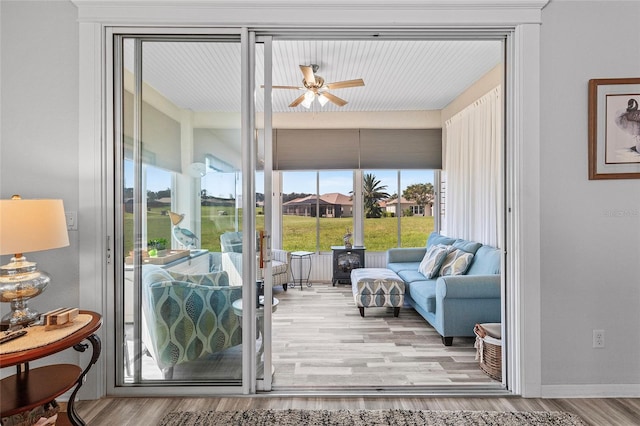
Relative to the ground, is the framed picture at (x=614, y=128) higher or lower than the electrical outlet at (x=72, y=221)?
higher

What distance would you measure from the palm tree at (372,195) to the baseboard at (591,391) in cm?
408

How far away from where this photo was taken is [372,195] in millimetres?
6109

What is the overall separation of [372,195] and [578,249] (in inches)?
157

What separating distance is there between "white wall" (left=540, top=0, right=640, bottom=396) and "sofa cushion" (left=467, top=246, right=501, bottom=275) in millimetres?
1076

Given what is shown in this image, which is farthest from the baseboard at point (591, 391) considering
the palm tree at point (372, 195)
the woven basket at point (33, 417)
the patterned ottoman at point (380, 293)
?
the palm tree at point (372, 195)

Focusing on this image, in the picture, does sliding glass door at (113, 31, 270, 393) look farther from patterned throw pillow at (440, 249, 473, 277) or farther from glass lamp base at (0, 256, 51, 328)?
patterned throw pillow at (440, 249, 473, 277)

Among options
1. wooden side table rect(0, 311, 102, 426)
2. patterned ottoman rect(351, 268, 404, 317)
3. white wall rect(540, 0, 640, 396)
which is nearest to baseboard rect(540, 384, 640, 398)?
white wall rect(540, 0, 640, 396)

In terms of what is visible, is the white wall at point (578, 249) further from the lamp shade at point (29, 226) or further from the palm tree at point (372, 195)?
the palm tree at point (372, 195)

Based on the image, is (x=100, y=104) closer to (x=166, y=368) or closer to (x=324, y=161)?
(x=166, y=368)

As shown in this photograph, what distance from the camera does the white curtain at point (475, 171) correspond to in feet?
12.7

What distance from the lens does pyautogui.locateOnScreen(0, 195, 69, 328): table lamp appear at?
161 cm

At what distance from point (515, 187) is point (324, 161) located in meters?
3.87

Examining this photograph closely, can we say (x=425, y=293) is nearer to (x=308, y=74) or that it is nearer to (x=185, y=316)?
(x=185, y=316)

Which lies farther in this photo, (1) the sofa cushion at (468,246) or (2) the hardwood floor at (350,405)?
(1) the sofa cushion at (468,246)
